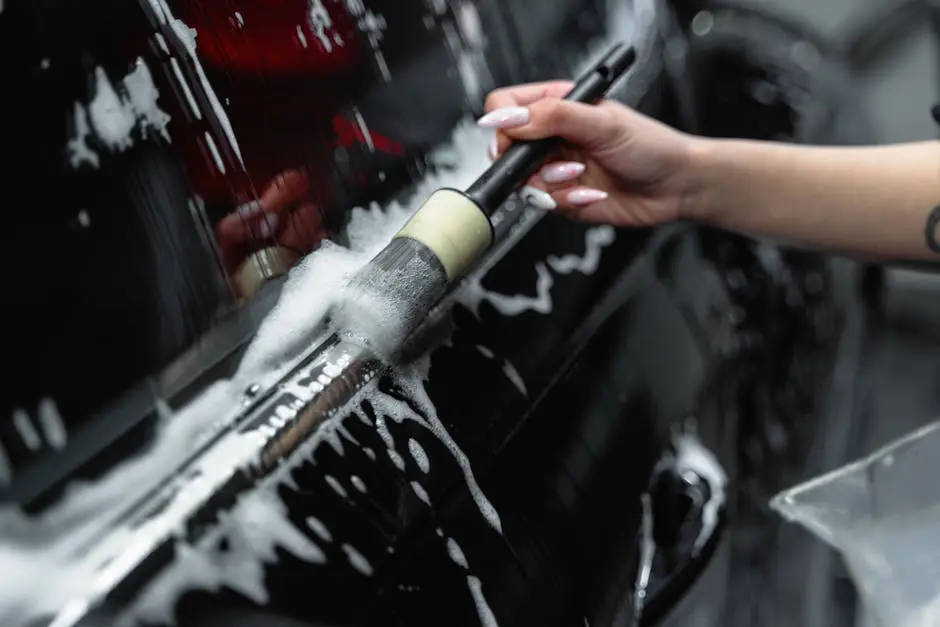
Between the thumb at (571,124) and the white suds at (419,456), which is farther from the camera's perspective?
the thumb at (571,124)

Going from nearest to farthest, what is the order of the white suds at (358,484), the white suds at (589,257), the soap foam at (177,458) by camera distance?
the soap foam at (177,458), the white suds at (358,484), the white suds at (589,257)

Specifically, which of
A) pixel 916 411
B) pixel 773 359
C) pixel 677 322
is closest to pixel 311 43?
pixel 677 322

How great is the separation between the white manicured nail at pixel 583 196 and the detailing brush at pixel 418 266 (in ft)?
0.37

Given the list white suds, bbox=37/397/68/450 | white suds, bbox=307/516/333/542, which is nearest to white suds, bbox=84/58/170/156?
white suds, bbox=37/397/68/450

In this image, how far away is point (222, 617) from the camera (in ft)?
1.26

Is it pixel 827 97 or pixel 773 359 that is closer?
pixel 773 359

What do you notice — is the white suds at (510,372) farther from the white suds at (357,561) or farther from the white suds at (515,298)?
the white suds at (357,561)

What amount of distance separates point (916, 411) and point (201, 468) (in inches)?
48.7

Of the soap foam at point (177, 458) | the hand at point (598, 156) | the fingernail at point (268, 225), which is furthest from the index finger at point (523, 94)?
the fingernail at point (268, 225)

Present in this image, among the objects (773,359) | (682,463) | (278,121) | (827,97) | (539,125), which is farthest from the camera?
(827,97)

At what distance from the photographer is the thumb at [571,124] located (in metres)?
0.61

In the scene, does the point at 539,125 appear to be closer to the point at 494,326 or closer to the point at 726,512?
the point at 494,326

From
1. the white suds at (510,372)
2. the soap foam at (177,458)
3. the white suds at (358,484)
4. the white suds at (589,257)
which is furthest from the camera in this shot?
the white suds at (589,257)

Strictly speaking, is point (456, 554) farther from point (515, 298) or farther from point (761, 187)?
point (761, 187)
